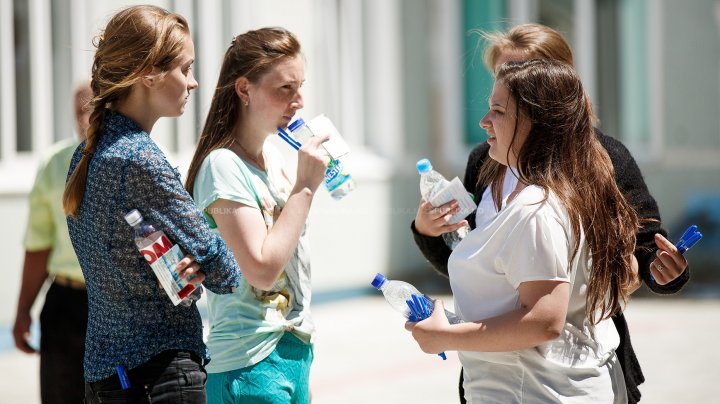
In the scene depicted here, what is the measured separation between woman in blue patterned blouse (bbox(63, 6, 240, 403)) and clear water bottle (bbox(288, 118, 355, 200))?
606 millimetres

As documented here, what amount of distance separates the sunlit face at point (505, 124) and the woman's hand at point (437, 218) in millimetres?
368

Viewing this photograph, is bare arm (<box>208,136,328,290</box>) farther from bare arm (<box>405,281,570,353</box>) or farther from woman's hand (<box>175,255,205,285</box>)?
bare arm (<box>405,281,570,353</box>)

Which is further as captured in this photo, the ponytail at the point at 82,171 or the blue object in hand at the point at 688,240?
the blue object in hand at the point at 688,240

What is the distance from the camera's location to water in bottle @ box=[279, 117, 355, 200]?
2922 millimetres

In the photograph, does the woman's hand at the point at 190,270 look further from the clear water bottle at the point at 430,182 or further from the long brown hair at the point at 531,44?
the long brown hair at the point at 531,44

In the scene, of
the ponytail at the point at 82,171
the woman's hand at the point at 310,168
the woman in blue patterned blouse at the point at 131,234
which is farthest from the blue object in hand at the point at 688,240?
the ponytail at the point at 82,171

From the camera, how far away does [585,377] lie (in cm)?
246

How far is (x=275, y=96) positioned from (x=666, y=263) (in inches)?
47.9

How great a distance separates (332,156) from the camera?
2.92 metres

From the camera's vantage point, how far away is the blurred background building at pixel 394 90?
25.5ft

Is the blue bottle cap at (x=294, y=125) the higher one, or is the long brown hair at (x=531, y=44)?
the long brown hair at (x=531, y=44)

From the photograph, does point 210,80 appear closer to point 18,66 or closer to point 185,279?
point 18,66

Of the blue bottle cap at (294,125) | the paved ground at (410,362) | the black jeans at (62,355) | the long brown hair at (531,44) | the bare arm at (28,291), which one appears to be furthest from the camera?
the paved ground at (410,362)

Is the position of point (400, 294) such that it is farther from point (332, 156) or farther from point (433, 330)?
point (332, 156)
